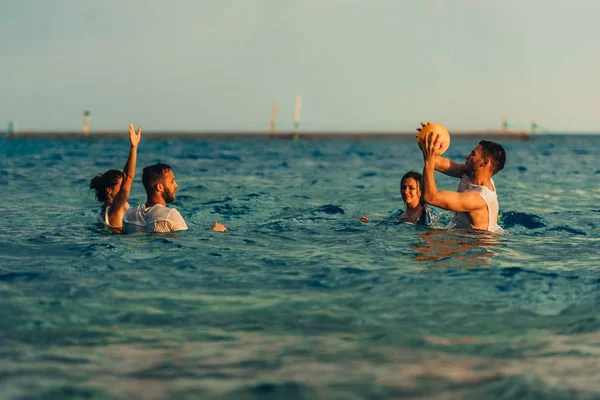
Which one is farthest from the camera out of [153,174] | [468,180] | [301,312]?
[468,180]

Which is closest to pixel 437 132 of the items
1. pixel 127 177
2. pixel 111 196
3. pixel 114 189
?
pixel 127 177

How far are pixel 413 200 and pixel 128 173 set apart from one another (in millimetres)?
4605

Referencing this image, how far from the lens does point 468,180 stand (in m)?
9.43

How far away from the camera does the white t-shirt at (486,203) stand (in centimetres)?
913

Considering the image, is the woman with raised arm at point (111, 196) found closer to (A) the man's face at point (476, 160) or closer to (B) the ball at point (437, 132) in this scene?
(B) the ball at point (437, 132)

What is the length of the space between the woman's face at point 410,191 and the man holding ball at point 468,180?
108cm

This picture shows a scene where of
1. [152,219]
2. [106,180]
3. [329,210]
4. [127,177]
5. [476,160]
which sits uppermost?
[476,160]

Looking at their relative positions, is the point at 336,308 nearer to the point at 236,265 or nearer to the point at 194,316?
the point at 194,316

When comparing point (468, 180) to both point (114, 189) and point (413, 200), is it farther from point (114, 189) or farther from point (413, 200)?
point (114, 189)

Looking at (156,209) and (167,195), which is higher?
(167,195)

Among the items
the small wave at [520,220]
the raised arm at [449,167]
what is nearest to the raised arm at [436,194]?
the raised arm at [449,167]

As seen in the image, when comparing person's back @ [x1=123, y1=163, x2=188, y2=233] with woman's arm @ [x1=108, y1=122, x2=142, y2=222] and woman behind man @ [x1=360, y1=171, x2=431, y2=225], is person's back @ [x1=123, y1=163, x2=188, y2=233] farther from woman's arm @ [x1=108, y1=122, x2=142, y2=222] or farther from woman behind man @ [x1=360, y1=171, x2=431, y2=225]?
woman behind man @ [x1=360, y1=171, x2=431, y2=225]

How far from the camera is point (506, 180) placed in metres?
23.9

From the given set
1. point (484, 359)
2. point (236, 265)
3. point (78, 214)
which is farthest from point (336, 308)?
point (78, 214)
